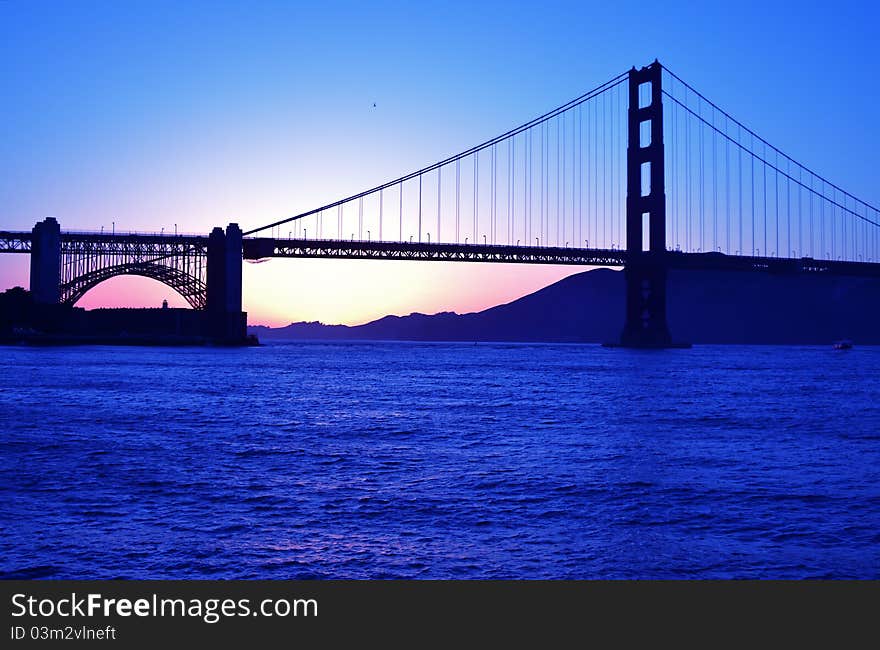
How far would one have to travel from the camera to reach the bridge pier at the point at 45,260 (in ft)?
313

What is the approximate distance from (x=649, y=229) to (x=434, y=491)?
283 ft

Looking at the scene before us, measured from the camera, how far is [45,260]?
313ft

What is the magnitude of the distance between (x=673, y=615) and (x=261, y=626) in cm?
302

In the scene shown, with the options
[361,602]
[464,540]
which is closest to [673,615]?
[361,602]

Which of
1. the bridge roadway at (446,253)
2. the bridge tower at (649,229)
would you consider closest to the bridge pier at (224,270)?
the bridge roadway at (446,253)

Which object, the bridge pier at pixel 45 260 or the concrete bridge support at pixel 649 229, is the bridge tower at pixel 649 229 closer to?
the concrete bridge support at pixel 649 229

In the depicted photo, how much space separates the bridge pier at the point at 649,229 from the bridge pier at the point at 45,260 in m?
59.7

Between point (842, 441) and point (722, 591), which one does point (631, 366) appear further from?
point (722, 591)

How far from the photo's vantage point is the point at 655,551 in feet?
33.0

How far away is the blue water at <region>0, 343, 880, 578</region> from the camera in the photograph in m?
9.56

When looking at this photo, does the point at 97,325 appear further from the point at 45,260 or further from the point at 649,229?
the point at 649,229

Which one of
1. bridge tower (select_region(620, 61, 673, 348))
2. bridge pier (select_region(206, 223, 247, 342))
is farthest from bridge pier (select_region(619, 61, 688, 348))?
bridge pier (select_region(206, 223, 247, 342))

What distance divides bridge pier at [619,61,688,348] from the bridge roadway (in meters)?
1.19

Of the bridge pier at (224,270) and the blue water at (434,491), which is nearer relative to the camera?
the blue water at (434,491)
